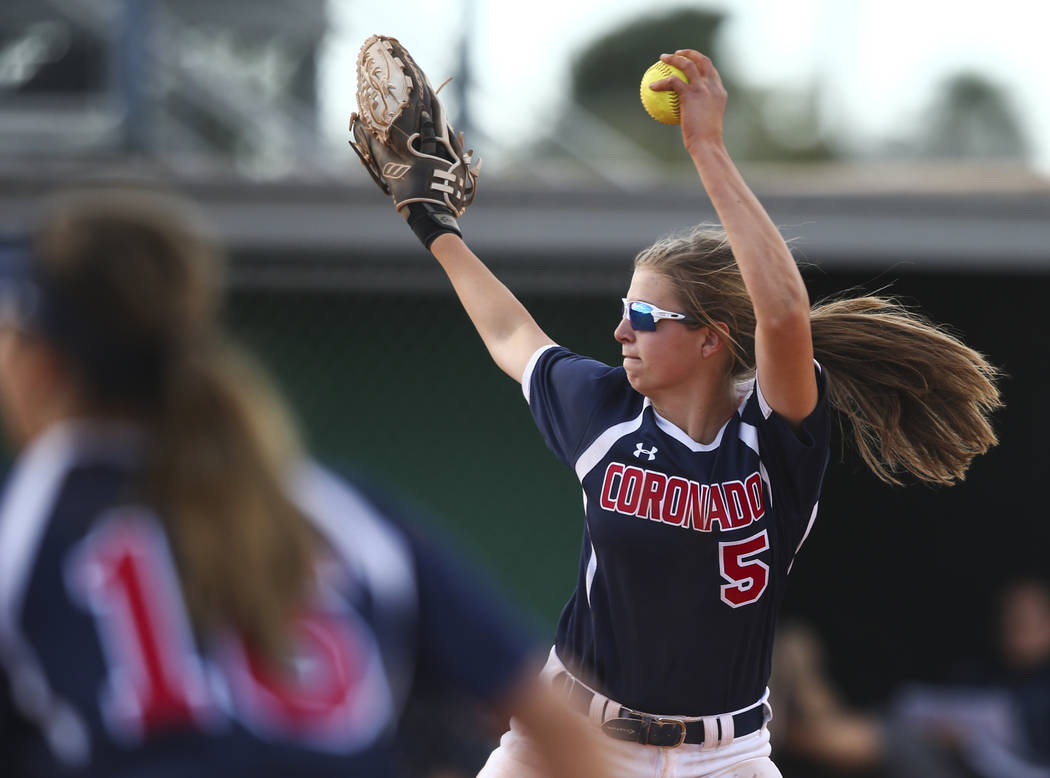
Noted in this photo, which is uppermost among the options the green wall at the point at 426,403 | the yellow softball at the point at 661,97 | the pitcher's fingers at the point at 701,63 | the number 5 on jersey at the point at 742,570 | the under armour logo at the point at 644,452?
the pitcher's fingers at the point at 701,63

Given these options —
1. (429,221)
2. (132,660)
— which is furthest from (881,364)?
(132,660)

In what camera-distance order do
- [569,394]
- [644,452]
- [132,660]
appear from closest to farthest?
[132,660] → [644,452] → [569,394]

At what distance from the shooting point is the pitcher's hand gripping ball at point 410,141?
3061mm

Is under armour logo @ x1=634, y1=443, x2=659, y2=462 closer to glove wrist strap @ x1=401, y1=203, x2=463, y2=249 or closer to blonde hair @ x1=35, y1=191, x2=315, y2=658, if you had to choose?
glove wrist strap @ x1=401, y1=203, x2=463, y2=249

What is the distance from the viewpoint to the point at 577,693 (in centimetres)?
267

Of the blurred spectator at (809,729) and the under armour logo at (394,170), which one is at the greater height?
the under armour logo at (394,170)

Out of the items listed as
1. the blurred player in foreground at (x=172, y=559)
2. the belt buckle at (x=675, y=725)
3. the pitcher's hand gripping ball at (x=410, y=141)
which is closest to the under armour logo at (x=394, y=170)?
the pitcher's hand gripping ball at (x=410, y=141)

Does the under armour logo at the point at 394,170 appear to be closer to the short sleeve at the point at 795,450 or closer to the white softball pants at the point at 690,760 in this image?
the short sleeve at the point at 795,450

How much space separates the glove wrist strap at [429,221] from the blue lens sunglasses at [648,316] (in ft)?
1.65

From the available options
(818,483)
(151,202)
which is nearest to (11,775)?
(151,202)

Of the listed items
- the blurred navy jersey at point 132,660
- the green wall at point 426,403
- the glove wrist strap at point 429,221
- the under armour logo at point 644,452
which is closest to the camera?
the blurred navy jersey at point 132,660

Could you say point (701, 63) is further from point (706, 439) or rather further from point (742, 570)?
point (742, 570)

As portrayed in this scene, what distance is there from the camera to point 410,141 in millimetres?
3074

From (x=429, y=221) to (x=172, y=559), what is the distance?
182cm
